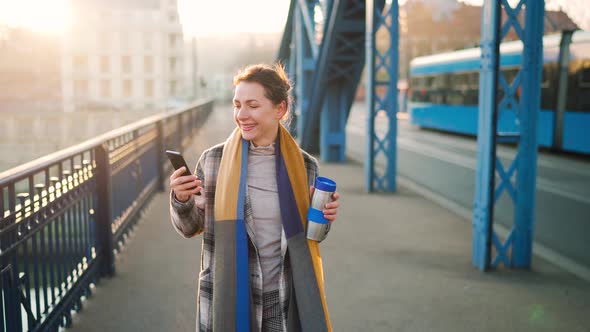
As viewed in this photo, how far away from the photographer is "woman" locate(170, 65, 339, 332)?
2562 mm

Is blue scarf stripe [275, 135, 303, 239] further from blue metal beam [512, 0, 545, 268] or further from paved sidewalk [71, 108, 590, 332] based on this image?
blue metal beam [512, 0, 545, 268]

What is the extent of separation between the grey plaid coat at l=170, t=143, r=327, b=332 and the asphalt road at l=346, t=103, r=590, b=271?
4718mm

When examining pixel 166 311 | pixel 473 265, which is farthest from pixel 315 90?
pixel 166 311

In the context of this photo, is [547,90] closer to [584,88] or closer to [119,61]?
[584,88]

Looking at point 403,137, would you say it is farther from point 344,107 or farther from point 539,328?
point 539,328

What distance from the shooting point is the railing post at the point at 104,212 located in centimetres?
557

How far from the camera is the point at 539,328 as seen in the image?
4.51m

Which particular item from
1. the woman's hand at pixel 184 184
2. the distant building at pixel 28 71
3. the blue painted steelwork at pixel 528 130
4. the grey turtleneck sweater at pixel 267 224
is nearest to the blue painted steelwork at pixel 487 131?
the blue painted steelwork at pixel 528 130

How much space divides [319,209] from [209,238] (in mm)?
487

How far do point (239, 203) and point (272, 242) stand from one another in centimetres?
23

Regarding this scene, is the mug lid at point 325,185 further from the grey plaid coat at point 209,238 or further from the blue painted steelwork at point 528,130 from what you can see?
the blue painted steelwork at point 528,130

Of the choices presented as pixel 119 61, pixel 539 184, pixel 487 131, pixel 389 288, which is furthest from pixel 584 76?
pixel 119 61

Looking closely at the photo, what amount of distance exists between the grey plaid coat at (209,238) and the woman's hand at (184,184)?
85mm

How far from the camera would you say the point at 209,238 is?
271 cm
